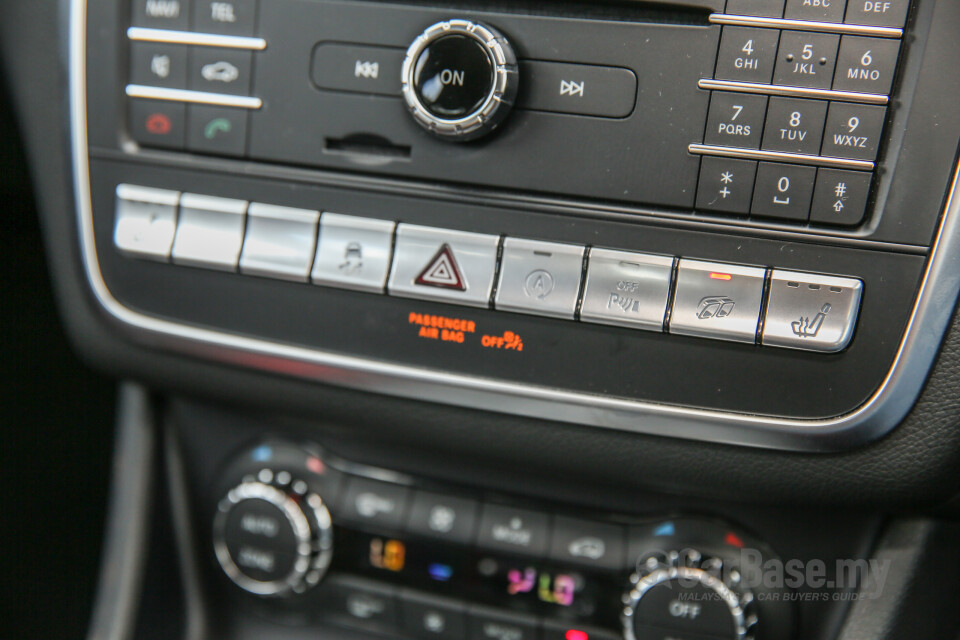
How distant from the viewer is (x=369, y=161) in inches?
23.0

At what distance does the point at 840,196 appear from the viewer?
0.51 meters

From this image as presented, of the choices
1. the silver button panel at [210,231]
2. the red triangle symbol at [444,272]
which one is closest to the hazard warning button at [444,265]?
the red triangle symbol at [444,272]

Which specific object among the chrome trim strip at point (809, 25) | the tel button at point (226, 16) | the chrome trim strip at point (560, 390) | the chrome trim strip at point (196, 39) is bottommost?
the chrome trim strip at point (560, 390)

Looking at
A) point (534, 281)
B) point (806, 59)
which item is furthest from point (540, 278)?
point (806, 59)

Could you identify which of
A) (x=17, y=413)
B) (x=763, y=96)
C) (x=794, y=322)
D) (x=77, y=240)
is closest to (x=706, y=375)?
(x=794, y=322)

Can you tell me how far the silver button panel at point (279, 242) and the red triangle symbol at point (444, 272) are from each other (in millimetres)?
97

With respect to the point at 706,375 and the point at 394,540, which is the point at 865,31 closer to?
the point at 706,375

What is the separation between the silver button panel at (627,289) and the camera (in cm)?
54

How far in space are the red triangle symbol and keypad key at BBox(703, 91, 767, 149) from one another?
196mm

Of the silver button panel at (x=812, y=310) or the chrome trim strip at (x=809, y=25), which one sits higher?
the chrome trim strip at (x=809, y=25)

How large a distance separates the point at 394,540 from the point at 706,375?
1.00 feet

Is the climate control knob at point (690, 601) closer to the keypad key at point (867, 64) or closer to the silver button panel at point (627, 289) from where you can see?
the silver button panel at point (627, 289)

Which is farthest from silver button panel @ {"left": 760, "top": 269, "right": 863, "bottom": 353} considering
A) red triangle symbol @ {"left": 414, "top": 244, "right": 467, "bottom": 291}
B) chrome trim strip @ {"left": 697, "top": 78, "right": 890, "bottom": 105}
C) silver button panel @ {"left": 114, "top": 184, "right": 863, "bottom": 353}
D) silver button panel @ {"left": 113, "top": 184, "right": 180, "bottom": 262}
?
silver button panel @ {"left": 113, "top": 184, "right": 180, "bottom": 262}

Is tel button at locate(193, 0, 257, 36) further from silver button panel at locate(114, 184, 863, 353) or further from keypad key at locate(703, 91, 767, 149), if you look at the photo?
keypad key at locate(703, 91, 767, 149)
